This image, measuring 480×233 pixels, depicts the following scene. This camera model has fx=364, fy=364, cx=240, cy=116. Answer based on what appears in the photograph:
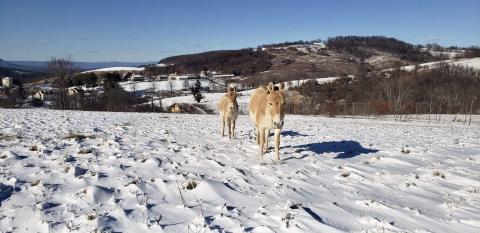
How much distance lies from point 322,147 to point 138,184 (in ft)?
28.5

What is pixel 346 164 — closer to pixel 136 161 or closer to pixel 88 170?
pixel 136 161

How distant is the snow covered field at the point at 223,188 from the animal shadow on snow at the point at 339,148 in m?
0.12

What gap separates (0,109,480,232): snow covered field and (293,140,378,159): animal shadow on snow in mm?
121

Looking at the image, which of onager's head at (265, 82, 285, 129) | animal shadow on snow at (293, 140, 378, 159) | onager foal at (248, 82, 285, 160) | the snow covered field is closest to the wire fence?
animal shadow on snow at (293, 140, 378, 159)

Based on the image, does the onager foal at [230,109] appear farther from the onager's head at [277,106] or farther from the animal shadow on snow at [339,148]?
the onager's head at [277,106]

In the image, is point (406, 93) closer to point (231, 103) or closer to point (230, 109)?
point (231, 103)

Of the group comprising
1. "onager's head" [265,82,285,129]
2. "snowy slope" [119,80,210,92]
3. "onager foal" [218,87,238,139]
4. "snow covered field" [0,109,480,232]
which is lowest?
"snowy slope" [119,80,210,92]

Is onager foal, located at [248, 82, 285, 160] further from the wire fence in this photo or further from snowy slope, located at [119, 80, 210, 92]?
snowy slope, located at [119, 80, 210, 92]

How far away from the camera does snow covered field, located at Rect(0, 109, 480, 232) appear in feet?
19.8

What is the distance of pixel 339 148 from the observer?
14422 millimetres

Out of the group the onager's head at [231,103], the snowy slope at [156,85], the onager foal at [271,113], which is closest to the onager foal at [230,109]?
the onager's head at [231,103]

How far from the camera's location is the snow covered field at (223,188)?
604 cm

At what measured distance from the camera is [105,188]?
7.46 meters

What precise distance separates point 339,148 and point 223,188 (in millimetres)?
7872
